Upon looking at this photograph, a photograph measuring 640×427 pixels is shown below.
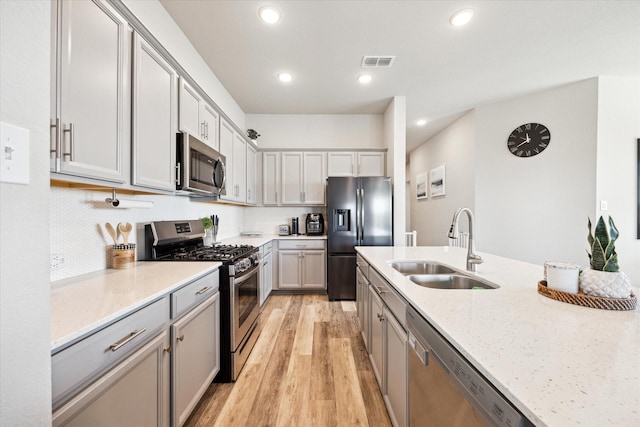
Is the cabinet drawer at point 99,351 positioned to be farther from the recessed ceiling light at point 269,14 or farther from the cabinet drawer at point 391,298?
the recessed ceiling light at point 269,14

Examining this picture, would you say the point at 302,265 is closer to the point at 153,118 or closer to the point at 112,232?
the point at 112,232

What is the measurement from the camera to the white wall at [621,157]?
3055mm

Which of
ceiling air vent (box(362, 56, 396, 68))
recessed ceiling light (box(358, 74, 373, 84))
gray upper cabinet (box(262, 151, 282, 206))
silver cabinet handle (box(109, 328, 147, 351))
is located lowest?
silver cabinet handle (box(109, 328, 147, 351))

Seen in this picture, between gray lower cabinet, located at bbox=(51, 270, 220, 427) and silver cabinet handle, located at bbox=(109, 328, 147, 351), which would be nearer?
gray lower cabinet, located at bbox=(51, 270, 220, 427)

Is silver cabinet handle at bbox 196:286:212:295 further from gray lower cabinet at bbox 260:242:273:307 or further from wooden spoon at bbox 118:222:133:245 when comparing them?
gray lower cabinet at bbox 260:242:273:307

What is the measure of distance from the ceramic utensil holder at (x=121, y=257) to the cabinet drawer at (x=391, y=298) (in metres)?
1.56

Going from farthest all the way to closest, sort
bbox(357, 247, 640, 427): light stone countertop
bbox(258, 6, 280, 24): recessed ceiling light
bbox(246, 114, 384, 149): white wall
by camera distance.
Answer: bbox(246, 114, 384, 149): white wall, bbox(258, 6, 280, 24): recessed ceiling light, bbox(357, 247, 640, 427): light stone countertop

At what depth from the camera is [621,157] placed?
3088 mm

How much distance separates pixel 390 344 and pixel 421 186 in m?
5.23

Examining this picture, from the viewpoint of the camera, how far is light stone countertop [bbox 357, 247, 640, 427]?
0.44 m

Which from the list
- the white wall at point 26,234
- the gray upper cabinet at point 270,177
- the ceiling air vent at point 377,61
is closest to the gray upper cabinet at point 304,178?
the gray upper cabinet at point 270,177

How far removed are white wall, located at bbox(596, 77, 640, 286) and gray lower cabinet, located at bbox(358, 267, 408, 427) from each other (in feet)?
11.2

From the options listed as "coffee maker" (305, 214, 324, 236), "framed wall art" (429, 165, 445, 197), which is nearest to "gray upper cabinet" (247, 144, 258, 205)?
"coffee maker" (305, 214, 324, 236)

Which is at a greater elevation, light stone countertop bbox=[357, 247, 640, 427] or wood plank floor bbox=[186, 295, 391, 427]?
light stone countertop bbox=[357, 247, 640, 427]
